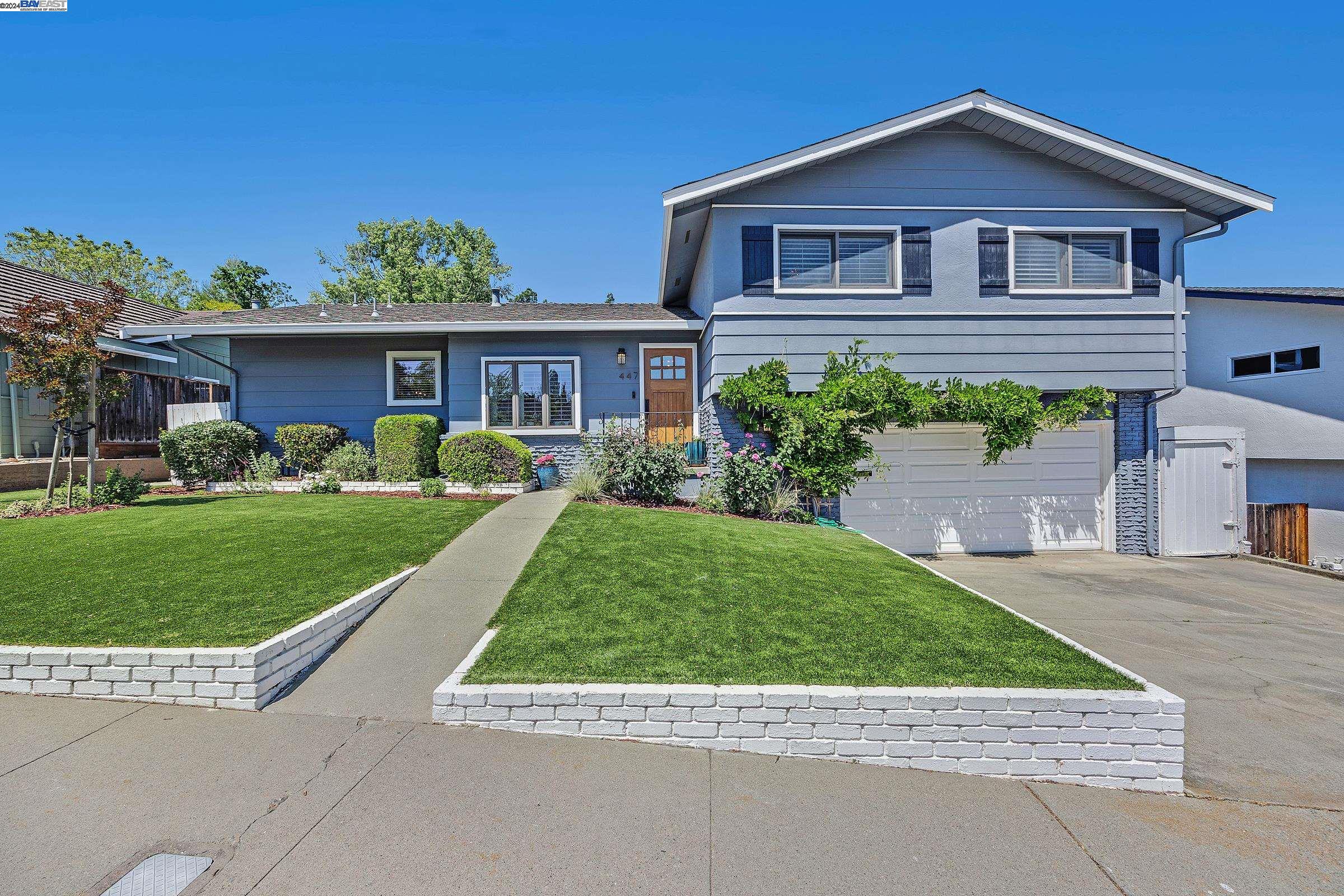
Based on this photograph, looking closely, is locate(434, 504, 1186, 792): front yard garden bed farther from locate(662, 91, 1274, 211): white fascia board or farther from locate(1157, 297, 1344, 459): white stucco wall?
locate(1157, 297, 1344, 459): white stucco wall

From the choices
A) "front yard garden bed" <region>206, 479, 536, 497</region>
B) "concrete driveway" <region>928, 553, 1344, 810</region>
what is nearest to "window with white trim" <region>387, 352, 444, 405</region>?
"front yard garden bed" <region>206, 479, 536, 497</region>

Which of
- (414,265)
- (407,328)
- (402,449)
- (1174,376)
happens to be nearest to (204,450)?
(402,449)

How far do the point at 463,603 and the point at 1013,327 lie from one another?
9.00 meters

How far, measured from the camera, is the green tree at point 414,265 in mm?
30547

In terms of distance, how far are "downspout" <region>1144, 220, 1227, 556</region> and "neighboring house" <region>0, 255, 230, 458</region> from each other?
55.0ft

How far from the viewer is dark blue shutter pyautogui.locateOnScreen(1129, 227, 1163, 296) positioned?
9.59m

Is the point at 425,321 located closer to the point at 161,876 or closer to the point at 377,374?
the point at 377,374

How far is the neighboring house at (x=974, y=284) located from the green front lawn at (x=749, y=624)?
12.5 feet

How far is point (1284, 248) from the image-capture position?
53.1 feet

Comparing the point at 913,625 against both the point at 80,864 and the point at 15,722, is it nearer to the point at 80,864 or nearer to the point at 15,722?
the point at 80,864

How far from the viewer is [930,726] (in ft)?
10.9

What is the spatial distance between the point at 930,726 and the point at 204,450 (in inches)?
476

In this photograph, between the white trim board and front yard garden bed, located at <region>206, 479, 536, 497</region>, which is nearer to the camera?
the white trim board

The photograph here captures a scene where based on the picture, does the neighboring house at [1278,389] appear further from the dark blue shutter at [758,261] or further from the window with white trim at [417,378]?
the window with white trim at [417,378]
